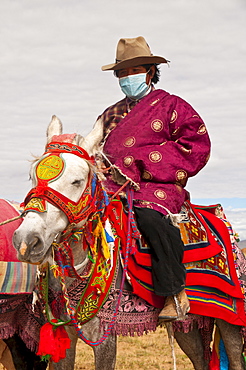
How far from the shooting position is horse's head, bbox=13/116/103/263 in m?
3.24

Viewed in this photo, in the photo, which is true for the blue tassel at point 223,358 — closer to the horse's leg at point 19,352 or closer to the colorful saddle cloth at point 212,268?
the colorful saddle cloth at point 212,268

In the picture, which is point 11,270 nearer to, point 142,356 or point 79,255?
point 79,255

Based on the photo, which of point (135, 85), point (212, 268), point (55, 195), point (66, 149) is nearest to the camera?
point (55, 195)

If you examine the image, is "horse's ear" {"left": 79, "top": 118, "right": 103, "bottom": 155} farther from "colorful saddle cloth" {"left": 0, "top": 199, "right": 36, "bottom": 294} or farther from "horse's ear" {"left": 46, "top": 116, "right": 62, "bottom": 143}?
"colorful saddle cloth" {"left": 0, "top": 199, "right": 36, "bottom": 294}

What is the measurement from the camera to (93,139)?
381 centimetres

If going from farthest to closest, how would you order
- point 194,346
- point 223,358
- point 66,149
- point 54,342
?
point 194,346, point 223,358, point 54,342, point 66,149

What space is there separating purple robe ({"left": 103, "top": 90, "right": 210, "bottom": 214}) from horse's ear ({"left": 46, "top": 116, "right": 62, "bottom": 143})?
0.63 m

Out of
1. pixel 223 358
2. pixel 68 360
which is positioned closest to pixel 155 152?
pixel 68 360

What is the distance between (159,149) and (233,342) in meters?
1.85

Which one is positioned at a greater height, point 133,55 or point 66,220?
point 133,55

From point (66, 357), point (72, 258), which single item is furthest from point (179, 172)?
point (66, 357)

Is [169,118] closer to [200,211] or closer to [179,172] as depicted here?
[179,172]

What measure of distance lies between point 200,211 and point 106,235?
4.55 feet

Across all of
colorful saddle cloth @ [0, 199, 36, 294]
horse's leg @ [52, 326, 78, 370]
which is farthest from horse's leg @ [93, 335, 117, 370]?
colorful saddle cloth @ [0, 199, 36, 294]
